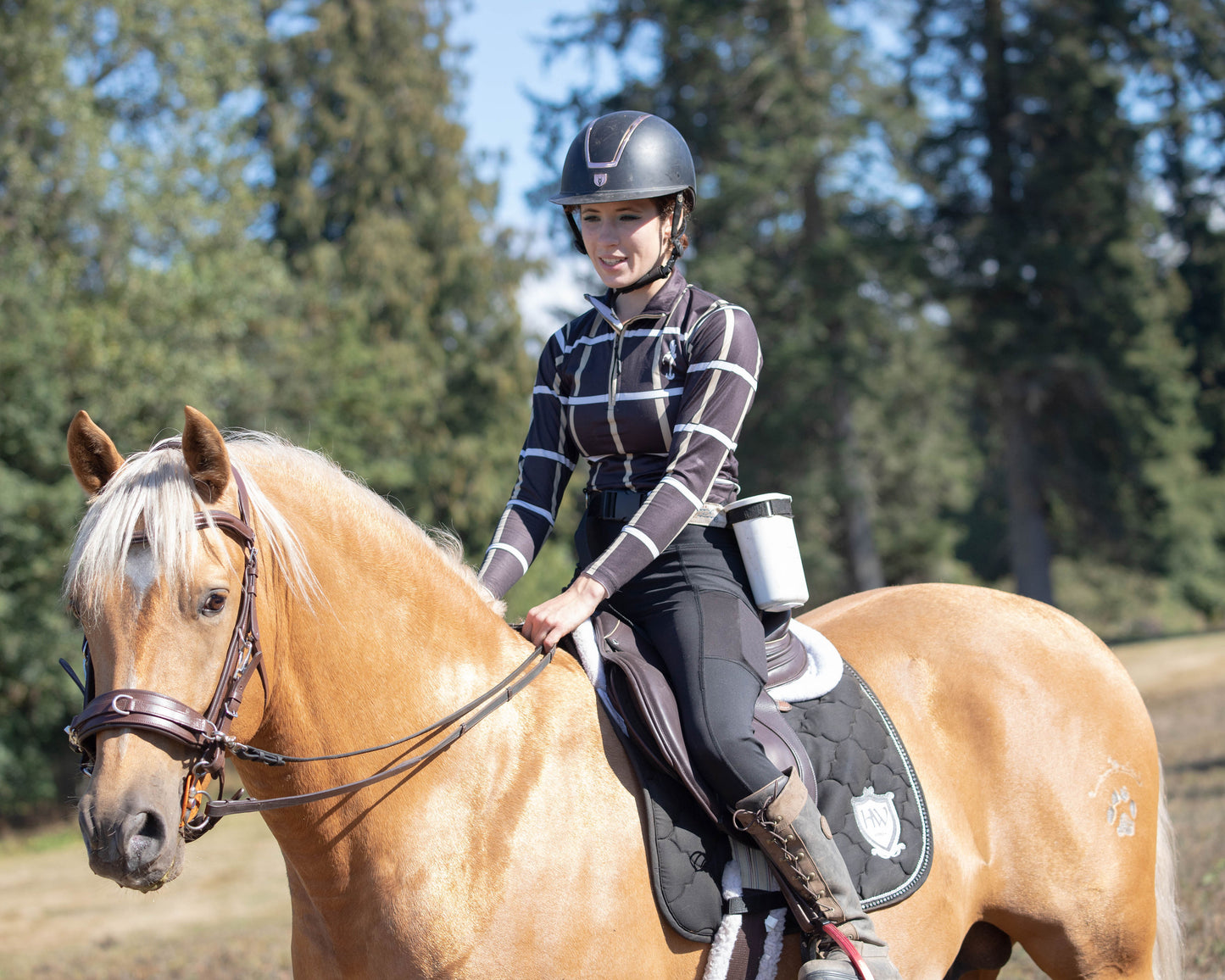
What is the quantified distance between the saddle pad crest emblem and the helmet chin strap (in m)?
1.68

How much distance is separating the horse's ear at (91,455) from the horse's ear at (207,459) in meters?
0.20

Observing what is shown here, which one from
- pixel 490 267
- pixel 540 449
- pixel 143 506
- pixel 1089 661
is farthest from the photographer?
pixel 490 267

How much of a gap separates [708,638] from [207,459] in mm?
1385

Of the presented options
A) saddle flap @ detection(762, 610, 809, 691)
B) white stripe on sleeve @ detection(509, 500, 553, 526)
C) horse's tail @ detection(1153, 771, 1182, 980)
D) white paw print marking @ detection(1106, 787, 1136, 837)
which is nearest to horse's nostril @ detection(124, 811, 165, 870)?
white stripe on sleeve @ detection(509, 500, 553, 526)

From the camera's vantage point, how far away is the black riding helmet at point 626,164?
308cm

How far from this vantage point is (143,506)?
2.29 meters

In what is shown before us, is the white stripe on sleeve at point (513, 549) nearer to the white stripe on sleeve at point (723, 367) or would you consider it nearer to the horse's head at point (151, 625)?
the white stripe on sleeve at point (723, 367)

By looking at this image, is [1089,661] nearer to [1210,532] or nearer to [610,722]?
[610,722]

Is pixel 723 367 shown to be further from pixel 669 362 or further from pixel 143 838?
pixel 143 838

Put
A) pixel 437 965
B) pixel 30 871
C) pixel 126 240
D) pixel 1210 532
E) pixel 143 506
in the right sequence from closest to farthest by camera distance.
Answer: pixel 143 506 < pixel 437 965 < pixel 30 871 < pixel 126 240 < pixel 1210 532

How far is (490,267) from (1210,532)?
2384 centimetres

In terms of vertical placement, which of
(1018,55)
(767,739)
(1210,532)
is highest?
(1018,55)

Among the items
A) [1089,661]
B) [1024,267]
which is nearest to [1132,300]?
[1024,267]

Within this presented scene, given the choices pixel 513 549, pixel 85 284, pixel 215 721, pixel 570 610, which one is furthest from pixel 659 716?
pixel 85 284
